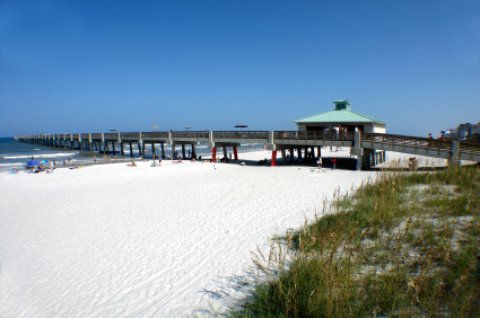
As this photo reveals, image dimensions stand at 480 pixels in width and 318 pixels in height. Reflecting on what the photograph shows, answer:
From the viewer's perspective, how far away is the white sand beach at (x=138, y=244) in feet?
15.9

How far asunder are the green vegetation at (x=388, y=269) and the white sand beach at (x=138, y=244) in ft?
4.97

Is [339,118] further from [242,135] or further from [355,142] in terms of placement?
[242,135]

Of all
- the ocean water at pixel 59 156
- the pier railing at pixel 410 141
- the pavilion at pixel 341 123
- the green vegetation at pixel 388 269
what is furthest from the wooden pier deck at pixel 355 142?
the ocean water at pixel 59 156

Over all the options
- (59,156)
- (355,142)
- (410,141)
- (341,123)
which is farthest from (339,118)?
(59,156)

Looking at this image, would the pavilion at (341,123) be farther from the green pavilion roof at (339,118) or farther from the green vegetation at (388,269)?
the green vegetation at (388,269)

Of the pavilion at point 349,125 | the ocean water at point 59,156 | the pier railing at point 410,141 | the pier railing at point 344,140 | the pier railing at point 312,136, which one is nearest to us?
the pier railing at point 344,140

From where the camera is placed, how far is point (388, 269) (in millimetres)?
3873

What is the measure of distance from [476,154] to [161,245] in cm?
1726

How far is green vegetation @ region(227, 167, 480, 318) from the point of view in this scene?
2.85m

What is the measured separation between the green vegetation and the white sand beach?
4.97ft

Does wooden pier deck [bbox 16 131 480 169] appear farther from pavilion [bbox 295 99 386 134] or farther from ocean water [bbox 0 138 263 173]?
ocean water [bbox 0 138 263 173]

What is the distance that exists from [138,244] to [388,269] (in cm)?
644

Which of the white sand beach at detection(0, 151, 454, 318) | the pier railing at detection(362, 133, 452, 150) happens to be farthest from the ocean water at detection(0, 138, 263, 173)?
the pier railing at detection(362, 133, 452, 150)

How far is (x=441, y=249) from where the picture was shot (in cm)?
390
